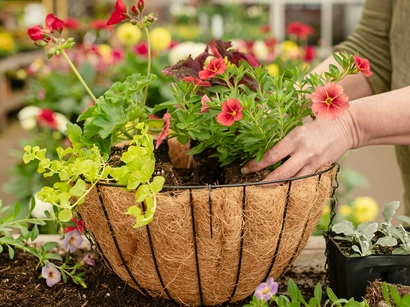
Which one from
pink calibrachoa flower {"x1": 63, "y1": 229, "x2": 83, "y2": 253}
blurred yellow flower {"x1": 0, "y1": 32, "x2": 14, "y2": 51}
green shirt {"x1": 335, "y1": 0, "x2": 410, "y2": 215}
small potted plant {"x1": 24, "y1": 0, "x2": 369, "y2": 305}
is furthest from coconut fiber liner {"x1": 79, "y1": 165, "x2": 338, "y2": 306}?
blurred yellow flower {"x1": 0, "y1": 32, "x2": 14, "y2": 51}

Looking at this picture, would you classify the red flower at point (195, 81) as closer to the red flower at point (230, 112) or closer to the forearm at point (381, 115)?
the red flower at point (230, 112)

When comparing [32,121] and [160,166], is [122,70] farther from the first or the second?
[160,166]

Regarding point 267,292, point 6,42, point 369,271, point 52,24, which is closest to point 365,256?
point 369,271

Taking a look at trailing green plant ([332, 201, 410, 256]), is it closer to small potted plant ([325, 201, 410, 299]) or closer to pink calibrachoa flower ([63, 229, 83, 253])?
small potted plant ([325, 201, 410, 299])

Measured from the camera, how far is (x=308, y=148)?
2.63 feet

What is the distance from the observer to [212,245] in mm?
749

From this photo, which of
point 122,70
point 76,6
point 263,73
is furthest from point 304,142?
point 76,6

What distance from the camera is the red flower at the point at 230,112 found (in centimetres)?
74

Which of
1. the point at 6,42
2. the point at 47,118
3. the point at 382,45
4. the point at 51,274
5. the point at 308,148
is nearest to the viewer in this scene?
the point at 308,148

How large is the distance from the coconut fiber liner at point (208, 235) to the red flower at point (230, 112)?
0.29ft

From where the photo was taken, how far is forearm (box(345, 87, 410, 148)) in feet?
2.75

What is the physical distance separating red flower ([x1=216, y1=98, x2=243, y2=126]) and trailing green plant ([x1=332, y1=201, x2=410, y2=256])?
8.8 inches

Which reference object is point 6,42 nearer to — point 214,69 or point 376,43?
point 376,43

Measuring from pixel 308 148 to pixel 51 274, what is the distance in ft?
1.48
